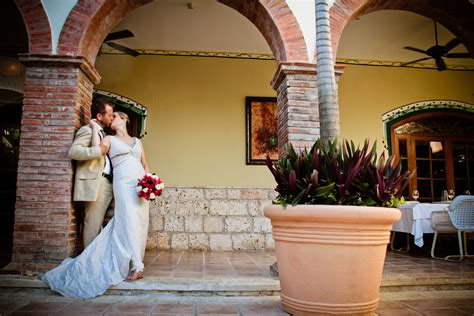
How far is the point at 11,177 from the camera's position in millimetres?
7191

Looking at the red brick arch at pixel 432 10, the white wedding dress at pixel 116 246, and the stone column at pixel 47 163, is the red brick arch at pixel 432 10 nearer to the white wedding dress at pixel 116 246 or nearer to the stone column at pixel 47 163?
the white wedding dress at pixel 116 246

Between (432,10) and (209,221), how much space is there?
417cm

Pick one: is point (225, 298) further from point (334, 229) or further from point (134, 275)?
point (334, 229)

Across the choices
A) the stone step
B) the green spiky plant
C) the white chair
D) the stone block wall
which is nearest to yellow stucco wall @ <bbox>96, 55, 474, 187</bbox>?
the stone block wall

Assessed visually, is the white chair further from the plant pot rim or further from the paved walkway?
the plant pot rim

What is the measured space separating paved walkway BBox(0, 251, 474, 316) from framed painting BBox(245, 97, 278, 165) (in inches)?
142

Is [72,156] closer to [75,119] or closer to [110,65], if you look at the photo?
[75,119]

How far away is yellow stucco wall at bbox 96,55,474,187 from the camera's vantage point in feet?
24.5

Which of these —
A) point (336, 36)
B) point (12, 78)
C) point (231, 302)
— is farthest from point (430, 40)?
point (12, 78)

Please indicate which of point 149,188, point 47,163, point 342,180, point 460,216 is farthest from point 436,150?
point 47,163

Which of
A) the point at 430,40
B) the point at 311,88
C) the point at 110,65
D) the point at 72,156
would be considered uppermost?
the point at 430,40

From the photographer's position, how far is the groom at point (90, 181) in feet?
11.9

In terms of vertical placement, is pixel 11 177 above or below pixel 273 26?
below

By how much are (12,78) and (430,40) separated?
7994 mm
